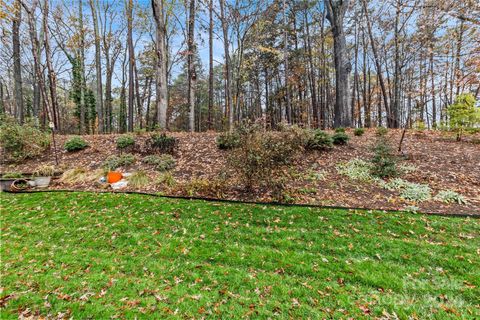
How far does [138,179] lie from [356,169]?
17.6 ft

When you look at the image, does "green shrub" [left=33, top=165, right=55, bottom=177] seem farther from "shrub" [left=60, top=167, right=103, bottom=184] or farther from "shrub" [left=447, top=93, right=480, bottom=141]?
"shrub" [left=447, top=93, right=480, bottom=141]

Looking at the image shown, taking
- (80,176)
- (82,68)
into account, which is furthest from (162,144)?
(82,68)

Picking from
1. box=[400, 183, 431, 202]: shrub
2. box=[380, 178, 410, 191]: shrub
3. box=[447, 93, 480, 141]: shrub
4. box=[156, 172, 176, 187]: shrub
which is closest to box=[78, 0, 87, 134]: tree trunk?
box=[156, 172, 176, 187]: shrub

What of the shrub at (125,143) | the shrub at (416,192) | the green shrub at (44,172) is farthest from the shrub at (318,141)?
the green shrub at (44,172)

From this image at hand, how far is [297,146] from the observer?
491 cm

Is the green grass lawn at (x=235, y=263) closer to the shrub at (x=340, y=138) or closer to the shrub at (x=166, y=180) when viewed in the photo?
the shrub at (x=166, y=180)

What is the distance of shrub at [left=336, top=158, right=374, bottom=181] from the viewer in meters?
5.18

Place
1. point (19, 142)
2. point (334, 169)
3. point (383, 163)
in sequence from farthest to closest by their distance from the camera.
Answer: point (19, 142)
point (334, 169)
point (383, 163)

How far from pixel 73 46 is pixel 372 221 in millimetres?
17487

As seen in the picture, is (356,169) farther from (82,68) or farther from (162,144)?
(82,68)

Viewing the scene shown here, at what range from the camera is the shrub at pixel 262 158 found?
4453 millimetres

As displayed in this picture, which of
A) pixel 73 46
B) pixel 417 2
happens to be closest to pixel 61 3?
pixel 73 46

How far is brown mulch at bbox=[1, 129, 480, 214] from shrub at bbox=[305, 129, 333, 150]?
9.3 inches

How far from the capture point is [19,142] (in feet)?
23.0
